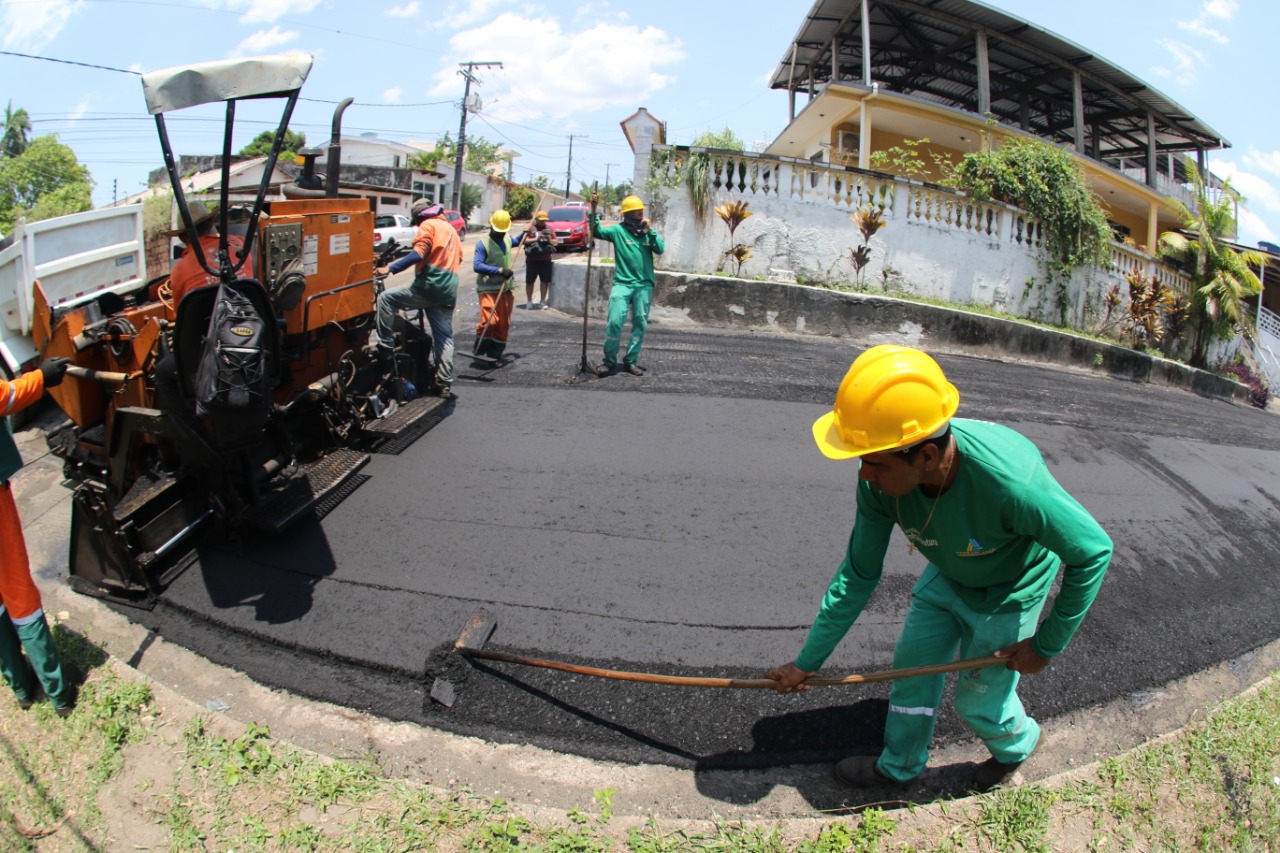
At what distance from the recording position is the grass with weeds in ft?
8.29

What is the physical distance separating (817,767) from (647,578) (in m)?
1.23

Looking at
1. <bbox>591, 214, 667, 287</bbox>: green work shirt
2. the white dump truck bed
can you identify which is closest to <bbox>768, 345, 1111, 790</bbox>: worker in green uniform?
<bbox>591, 214, 667, 287</bbox>: green work shirt

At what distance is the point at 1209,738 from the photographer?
10.1ft

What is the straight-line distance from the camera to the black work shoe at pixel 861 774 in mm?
2717

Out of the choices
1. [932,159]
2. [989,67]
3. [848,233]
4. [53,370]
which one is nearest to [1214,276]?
[932,159]

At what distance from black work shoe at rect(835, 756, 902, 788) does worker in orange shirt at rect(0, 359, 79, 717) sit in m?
3.09

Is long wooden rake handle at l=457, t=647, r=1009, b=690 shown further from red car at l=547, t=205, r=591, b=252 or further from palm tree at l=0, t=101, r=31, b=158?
palm tree at l=0, t=101, r=31, b=158

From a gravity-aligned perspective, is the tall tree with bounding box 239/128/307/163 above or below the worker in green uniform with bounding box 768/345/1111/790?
above

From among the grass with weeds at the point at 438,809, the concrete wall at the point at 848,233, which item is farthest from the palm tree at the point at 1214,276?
the grass with weeds at the point at 438,809

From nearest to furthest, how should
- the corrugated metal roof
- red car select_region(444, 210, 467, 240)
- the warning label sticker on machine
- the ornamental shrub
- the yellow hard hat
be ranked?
the yellow hard hat
the warning label sticker on machine
red car select_region(444, 210, 467, 240)
the ornamental shrub
the corrugated metal roof

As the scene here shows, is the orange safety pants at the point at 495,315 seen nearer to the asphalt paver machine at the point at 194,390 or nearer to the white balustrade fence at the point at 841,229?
the asphalt paver machine at the point at 194,390

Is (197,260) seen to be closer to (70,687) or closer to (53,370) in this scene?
(53,370)

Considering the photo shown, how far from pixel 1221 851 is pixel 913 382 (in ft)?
6.74

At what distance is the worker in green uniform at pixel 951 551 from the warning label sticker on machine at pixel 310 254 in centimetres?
333
